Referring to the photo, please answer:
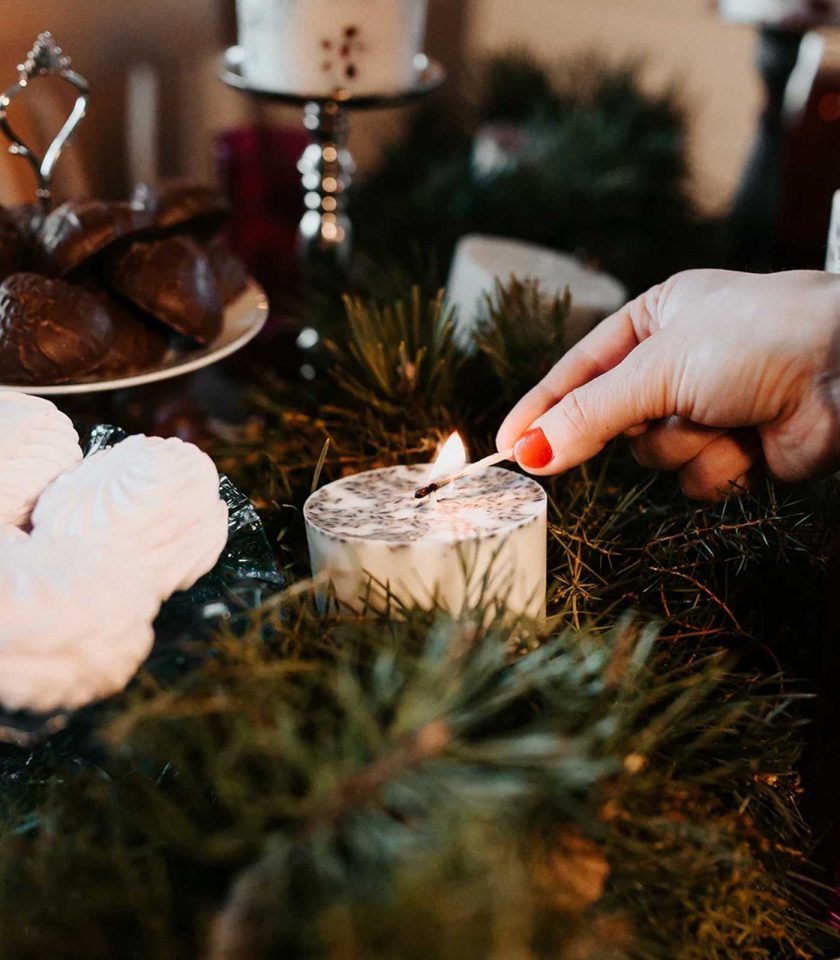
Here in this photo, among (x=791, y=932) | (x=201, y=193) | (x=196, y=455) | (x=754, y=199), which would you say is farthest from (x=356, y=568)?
(x=754, y=199)

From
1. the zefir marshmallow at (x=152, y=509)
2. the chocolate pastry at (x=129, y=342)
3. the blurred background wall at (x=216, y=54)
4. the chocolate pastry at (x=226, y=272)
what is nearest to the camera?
the zefir marshmallow at (x=152, y=509)

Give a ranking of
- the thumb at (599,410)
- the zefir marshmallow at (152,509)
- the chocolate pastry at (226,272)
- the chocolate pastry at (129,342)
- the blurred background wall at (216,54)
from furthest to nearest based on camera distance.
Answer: the blurred background wall at (216,54)
the chocolate pastry at (226,272)
the chocolate pastry at (129,342)
the thumb at (599,410)
the zefir marshmallow at (152,509)

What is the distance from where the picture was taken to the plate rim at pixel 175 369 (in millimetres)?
553

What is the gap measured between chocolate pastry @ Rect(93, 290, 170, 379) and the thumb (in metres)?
0.25

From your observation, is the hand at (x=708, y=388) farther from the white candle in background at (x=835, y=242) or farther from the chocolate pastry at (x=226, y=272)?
the chocolate pastry at (x=226, y=272)

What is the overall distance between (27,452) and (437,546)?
18cm

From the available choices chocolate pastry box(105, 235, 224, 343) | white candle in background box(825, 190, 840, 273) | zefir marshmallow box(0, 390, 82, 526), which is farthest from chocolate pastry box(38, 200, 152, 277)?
white candle in background box(825, 190, 840, 273)

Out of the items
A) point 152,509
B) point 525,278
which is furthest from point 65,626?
point 525,278

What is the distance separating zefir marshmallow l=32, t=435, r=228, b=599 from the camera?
1.23 feet

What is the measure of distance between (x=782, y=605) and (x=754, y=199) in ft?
2.32

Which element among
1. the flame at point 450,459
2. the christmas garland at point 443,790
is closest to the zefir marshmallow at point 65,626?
the christmas garland at point 443,790

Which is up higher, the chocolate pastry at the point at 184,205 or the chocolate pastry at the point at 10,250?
the chocolate pastry at the point at 184,205

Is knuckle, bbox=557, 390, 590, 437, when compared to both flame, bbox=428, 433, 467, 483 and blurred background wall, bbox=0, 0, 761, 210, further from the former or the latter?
blurred background wall, bbox=0, 0, 761, 210

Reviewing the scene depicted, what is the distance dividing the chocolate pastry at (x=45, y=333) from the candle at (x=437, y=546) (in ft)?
0.67
